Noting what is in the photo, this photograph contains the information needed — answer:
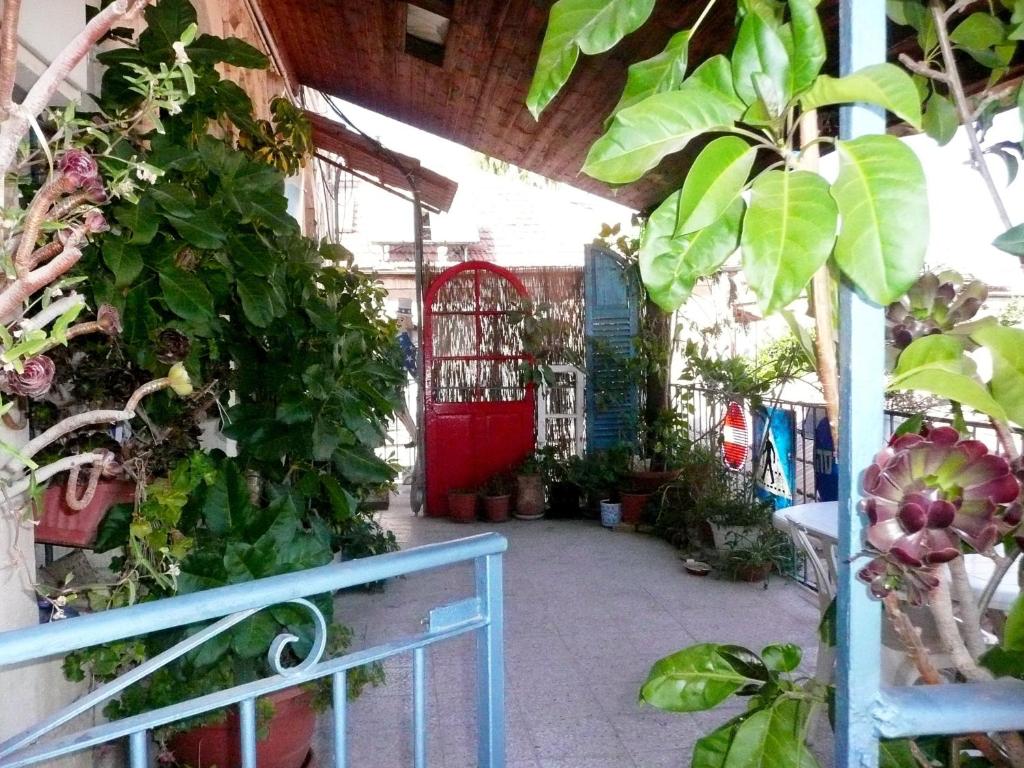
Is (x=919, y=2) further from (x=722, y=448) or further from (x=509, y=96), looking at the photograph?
(x=722, y=448)

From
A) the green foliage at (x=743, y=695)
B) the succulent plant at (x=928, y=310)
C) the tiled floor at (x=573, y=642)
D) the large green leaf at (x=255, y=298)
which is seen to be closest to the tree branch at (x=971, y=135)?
the succulent plant at (x=928, y=310)

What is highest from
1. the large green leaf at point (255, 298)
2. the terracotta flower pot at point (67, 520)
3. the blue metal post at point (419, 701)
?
the large green leaf at point (255, 298)

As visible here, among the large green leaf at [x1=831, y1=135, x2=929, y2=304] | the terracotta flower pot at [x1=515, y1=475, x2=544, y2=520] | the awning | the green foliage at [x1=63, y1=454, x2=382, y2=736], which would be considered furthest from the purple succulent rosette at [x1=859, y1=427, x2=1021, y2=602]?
the awning

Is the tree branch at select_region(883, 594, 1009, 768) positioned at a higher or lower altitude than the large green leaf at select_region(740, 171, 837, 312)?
lower

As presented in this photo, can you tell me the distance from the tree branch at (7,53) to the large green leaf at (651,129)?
66cm

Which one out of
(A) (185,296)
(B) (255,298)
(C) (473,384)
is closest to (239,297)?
(B) (255,298)

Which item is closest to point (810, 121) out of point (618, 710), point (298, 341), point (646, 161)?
point (646, 161)

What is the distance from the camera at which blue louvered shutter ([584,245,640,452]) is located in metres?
6.11

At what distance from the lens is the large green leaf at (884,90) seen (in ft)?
1.68

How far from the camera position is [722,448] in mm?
5270

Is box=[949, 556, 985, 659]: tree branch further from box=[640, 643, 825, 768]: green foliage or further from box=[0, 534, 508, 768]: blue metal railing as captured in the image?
box=[0, 534, 508, 768]: blue metal railing

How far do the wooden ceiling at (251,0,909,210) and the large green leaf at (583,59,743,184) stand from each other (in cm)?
223

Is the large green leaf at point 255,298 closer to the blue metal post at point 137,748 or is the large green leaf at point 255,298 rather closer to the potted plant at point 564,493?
the blue metal post at point 137,748

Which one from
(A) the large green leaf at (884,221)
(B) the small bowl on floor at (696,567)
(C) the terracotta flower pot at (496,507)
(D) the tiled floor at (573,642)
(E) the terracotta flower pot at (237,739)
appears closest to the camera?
(A) the large green leaf at (884,221)
